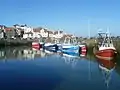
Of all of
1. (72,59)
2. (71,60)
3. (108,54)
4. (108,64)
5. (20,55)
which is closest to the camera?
(108,64)

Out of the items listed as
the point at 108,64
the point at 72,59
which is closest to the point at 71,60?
the point at 72,59

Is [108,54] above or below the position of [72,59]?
above

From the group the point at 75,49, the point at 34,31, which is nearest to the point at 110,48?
the point at 75,49

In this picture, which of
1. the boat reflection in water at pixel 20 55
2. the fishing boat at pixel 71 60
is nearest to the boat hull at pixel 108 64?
the fishing boat at pixel 71 60

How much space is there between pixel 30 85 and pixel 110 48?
19.7 meters

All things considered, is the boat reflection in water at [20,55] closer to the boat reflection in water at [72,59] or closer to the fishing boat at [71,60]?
the boat reflection in water at [72,59]

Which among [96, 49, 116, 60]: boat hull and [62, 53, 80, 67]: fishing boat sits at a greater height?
[96, 49, 116, 60]: boat hull

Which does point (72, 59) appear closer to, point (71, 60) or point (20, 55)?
point (71, 60)

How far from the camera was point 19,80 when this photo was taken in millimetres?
23844

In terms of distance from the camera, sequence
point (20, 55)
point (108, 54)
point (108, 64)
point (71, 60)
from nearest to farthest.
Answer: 1. point (108, 64)
2. point (108, 54)
3. point (71, 60)
4. point (20, 55)

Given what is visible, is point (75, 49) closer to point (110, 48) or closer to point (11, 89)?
point (110, 48)

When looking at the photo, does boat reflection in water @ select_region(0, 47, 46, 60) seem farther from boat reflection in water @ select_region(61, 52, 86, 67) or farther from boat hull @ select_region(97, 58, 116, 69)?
boat hull @ select_region(97, 58, 116, 69)

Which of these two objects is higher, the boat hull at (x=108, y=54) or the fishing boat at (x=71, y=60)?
the boat hull at (x=108, y=54)

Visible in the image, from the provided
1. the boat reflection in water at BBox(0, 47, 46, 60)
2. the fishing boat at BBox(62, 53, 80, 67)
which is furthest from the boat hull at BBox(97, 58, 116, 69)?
the boat reflection in water at BBox(0, 47, 46, 60)
